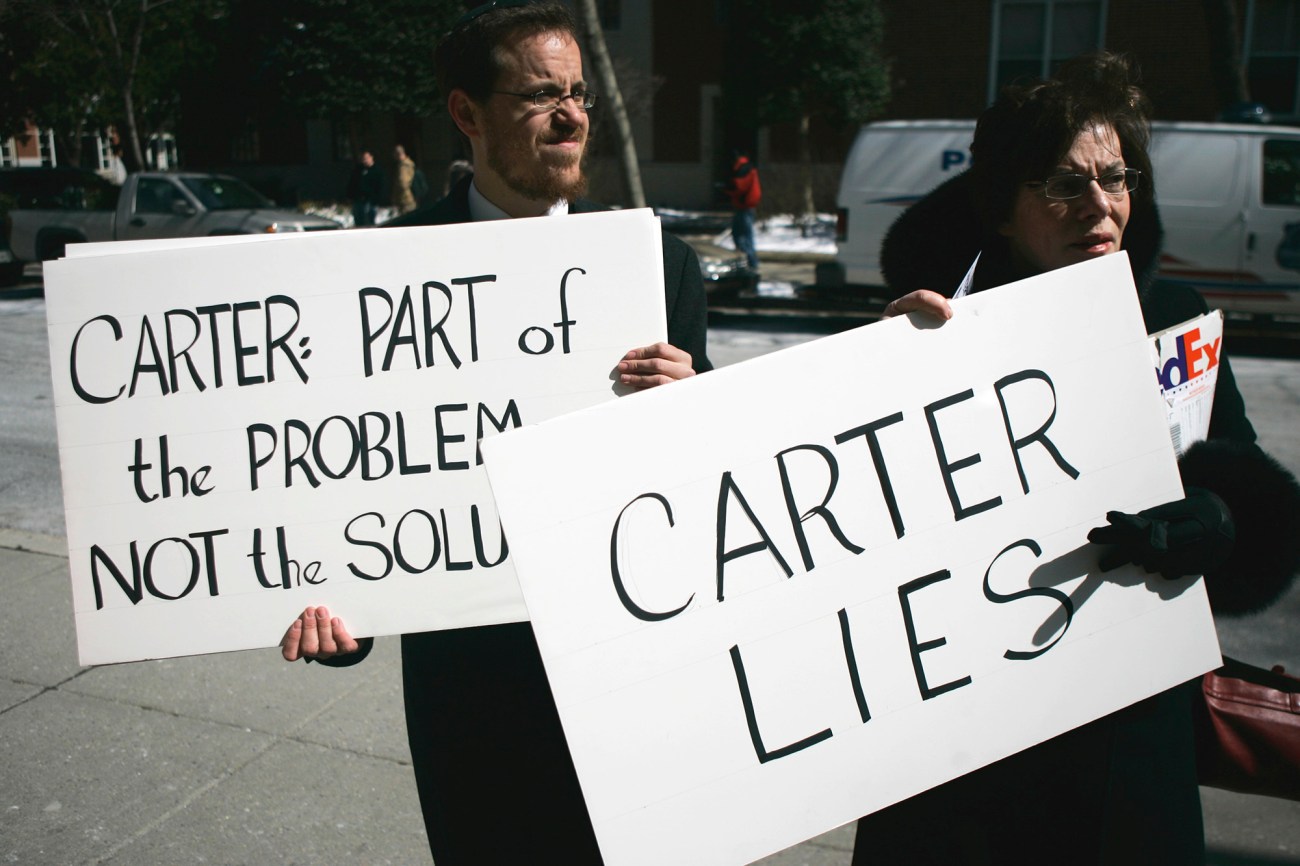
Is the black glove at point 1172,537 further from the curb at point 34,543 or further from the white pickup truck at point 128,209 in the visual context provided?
the white pickup truck at point 128,209

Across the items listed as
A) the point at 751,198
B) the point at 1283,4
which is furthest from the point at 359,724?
the point at 1283,4

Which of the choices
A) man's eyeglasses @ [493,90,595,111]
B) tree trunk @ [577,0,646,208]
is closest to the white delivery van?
tree trunk @ [577,0,646,208]

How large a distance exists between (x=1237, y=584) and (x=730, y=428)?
3.08ft

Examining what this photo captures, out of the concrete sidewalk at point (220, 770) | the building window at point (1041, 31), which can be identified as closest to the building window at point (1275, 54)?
the building window at point (1041, 31)

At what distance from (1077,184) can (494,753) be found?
4.54 feet

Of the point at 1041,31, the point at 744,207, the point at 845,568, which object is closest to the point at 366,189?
the point at 744,207

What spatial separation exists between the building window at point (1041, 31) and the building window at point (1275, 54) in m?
2.86

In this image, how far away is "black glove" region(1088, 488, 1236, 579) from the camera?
158cm

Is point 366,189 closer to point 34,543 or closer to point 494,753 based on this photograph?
point 34,543

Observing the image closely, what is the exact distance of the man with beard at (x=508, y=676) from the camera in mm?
1896

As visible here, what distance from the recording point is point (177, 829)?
120 inches

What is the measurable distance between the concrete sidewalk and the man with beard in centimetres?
118

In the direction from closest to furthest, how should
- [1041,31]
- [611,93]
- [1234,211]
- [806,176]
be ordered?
1. [1234,211]
2. [611,93]
3. [1041,31]
4. [806,176]

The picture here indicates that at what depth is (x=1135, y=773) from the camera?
1709mm
